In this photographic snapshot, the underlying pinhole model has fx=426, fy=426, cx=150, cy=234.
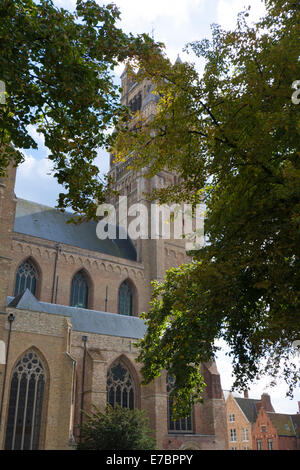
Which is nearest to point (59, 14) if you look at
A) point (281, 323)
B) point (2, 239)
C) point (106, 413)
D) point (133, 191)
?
point (281, 323)

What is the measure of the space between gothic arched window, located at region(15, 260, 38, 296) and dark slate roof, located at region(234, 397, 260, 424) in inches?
1165

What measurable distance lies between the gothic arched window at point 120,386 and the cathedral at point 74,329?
5cm

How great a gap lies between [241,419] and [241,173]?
42815 millimetres

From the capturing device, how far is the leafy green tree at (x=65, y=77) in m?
6.38

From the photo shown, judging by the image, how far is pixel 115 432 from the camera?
18.9 m

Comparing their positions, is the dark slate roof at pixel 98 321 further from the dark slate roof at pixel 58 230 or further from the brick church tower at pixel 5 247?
the dark slate roof at pixel 58 230

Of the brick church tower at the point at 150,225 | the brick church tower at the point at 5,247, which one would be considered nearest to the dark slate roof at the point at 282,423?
the brick church tower at the point at 150,225

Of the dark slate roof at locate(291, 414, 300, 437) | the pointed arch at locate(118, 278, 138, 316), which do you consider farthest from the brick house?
the pointed arch at locate(118, 278, 138, 316)

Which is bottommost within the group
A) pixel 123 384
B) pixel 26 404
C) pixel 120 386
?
pixel 26 404

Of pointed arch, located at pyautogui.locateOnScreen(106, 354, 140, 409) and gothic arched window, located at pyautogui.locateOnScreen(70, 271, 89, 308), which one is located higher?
gothic arched window, located at pyautogui.locateOnScreen(70, 271, 89, 308)

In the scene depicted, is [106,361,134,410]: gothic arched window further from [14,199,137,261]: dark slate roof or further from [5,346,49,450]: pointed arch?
[14,199,137,261]: dark slate roof

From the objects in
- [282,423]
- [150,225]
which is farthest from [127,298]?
[282,423]

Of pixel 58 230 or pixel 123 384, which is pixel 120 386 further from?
pixel 58 230

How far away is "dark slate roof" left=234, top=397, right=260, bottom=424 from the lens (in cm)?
4543
